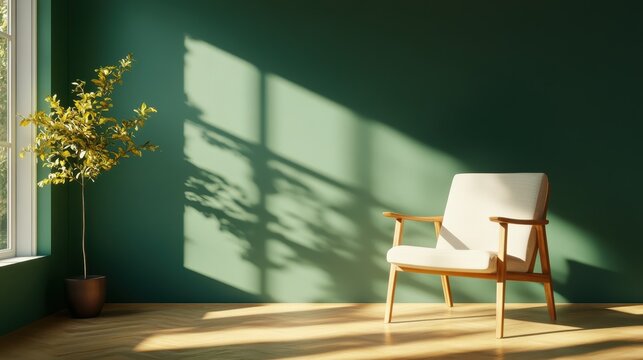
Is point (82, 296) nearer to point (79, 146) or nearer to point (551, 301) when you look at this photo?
point (79, 146)

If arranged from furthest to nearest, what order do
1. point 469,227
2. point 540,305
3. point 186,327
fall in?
point 540,305 → point 469,227 → point 186,327

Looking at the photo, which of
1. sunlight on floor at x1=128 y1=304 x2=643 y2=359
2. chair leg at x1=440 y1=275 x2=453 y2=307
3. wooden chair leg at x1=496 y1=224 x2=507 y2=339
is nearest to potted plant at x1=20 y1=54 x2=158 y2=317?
sunlight on floor at x1=128 y1=304 x2=643 y2=359

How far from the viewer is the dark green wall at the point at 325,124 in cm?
487

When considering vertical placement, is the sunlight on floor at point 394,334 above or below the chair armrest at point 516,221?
below

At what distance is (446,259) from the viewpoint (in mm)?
3775

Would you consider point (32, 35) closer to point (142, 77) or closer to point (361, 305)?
point (142, 77)

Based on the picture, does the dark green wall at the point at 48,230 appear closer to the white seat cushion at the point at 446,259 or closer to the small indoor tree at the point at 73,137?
the small indoor tree at the point at 73,137

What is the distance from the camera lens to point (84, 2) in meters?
4.93

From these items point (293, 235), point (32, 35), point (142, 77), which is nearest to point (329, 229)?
point (293, 235)

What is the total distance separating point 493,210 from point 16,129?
3.00m

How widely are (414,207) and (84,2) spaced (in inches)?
109

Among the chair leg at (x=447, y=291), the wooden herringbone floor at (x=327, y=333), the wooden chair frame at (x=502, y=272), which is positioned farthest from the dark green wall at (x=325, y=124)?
the wooden chair frame at (x=502, y=272)

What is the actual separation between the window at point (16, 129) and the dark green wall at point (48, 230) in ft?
0.29

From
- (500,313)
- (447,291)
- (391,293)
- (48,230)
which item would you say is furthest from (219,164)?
(500,313)
